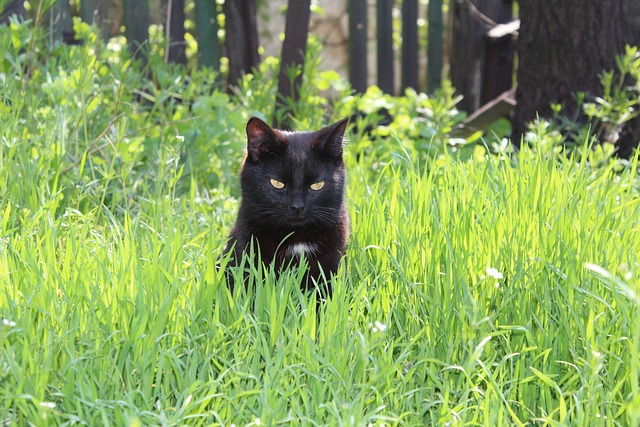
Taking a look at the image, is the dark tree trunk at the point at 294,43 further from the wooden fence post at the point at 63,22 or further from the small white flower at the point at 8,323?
the small white flower at the point at 8,323

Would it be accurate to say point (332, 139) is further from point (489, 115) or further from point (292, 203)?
point (489, 115)

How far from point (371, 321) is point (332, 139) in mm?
833

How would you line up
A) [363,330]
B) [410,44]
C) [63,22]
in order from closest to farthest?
[363,330]
[63,22]
[410,44]

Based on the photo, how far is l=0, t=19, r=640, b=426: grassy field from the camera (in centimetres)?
220

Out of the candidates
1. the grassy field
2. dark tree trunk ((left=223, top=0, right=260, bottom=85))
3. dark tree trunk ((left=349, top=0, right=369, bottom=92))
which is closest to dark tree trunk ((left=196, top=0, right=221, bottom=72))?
dark tree trunk ((left=223, top=0, right=260, bottom=85))

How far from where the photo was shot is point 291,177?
3.07 m

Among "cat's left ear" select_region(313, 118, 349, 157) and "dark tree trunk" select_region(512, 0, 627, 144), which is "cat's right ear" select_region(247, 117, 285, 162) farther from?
"dark tree trunk" select_region(512, 0, 627, 144)

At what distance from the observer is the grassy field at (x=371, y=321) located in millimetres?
2201

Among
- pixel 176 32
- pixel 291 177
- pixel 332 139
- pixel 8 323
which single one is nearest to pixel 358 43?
pixel 176 32

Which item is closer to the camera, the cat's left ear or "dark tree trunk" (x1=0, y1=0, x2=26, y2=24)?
the cat's left ear

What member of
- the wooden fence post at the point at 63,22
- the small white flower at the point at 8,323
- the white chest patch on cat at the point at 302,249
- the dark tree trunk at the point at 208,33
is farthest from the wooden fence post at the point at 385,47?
the small white flower at the point at 8,323

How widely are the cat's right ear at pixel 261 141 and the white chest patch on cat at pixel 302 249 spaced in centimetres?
38

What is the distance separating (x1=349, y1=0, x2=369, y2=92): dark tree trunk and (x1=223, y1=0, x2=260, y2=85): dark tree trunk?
0.91 meters

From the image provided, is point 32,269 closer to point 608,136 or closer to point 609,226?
point 609,226
